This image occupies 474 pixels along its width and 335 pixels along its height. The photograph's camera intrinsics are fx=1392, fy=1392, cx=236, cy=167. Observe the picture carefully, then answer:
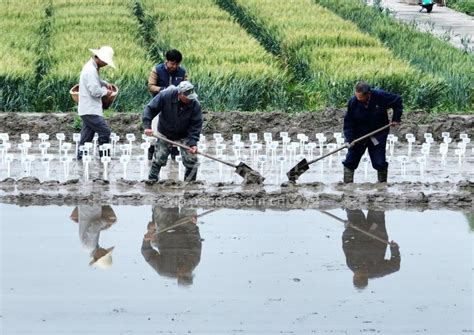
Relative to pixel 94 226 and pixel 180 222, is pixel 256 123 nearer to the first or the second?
pixel 180 222

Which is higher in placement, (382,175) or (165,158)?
(165,158)

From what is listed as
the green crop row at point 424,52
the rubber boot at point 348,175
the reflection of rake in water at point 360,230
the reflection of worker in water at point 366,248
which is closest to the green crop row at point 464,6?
the green crop row at point 424,52

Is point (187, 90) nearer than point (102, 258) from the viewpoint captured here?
No

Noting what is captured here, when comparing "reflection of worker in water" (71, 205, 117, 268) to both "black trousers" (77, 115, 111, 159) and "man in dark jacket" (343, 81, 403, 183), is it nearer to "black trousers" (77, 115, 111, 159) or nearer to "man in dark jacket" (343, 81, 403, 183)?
"black trousers" (77, 115, 111, 159)

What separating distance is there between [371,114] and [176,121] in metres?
1.92

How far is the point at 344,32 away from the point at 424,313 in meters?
16.0

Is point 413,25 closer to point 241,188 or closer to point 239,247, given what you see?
point 241,188

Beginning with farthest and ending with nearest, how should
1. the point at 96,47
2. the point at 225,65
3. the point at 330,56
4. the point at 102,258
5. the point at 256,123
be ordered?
the point at 96,47 → the point at 330,56 → the point at 225,65 → the point at 256,123 → the point at 102,258

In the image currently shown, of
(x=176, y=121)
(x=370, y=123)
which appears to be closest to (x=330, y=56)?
(x=370, y=123)

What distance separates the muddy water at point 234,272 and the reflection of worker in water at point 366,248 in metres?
0.01

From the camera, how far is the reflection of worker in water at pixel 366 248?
10.4 meters

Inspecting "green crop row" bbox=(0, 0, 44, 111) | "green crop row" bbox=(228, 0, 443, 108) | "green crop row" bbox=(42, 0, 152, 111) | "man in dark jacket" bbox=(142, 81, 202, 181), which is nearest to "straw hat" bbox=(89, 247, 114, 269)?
"man in dark jacket" bbox=(142, 81, 202, 181)

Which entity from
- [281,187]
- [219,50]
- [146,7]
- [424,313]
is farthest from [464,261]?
[146,7]

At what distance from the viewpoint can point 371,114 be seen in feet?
44.8
